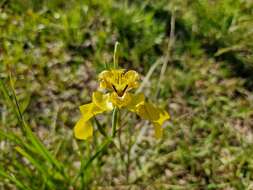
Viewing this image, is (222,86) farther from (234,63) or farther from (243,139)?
(243,139)

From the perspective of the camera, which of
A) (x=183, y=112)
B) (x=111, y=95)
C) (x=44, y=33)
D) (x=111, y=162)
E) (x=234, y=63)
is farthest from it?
(x=44, y=33)

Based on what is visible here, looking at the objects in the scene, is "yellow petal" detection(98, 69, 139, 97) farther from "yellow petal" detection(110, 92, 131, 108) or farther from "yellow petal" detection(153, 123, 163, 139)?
"yellow petal" detection(153, 123, 163, 139)

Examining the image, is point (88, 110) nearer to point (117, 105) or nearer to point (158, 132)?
point (117, 105)

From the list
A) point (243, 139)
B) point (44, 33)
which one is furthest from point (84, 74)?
point (243, 139)

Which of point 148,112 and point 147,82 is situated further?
point 147,82

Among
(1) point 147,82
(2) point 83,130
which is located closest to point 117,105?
(2) point 83,130

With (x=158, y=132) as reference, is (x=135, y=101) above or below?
above

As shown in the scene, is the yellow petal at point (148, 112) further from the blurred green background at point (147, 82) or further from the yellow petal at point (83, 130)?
the blurred green background at point (147, 82)

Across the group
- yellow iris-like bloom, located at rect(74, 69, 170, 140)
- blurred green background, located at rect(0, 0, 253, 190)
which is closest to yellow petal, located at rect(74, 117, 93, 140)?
yellow iris-like bloom, located at rect(74, 69, 170, 140)
